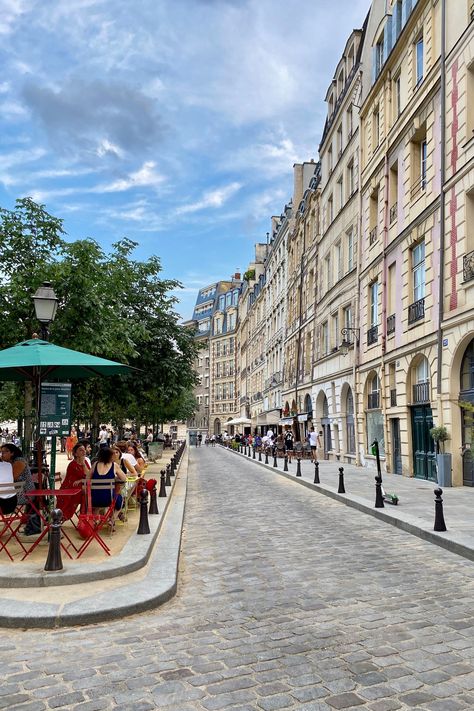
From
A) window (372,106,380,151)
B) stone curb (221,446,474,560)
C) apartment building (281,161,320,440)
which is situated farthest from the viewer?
apartment building (281,161,320,440)

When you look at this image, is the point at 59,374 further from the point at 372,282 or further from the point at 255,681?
the point at 372,282

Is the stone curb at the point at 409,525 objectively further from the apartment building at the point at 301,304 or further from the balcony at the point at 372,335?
the apartment building at the point at 301,304

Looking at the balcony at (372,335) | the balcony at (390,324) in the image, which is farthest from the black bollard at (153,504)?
the balcony at (372,335)

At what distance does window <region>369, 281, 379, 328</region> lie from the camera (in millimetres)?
22875

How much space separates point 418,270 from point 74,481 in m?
13.7

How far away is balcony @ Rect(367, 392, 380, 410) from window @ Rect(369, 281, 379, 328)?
2694 millimetres

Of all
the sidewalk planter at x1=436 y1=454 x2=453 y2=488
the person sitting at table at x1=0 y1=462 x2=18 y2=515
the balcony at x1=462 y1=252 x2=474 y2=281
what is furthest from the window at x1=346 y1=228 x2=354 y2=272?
the person sitting at table at x1=0 y1=462 x2=18 y2=515

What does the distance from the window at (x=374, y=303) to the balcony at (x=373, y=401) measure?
2694mm

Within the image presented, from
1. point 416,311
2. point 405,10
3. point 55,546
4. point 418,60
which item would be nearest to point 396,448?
point 416,311

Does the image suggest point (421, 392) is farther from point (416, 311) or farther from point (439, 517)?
point (439, 517)

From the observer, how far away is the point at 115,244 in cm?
1864

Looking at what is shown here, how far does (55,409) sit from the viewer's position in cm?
866

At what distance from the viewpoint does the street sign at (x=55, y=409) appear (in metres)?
8.51

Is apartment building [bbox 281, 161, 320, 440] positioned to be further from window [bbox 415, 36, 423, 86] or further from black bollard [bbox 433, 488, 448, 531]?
black bollard [bbox 433, 488, 448, 531]
